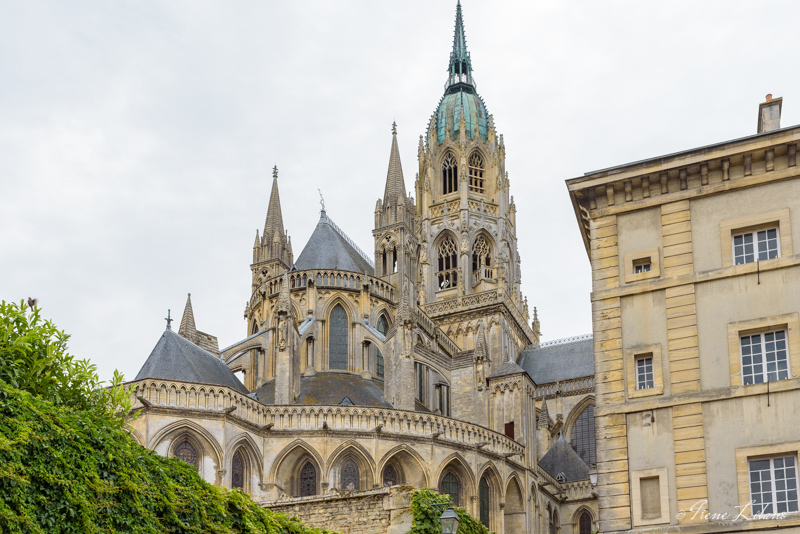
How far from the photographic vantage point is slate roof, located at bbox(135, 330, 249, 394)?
38.4 meters

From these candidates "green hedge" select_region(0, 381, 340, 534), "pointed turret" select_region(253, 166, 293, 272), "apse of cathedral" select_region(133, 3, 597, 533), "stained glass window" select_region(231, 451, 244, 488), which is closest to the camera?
"green hedge" select_region(0, 381, 340, 534)

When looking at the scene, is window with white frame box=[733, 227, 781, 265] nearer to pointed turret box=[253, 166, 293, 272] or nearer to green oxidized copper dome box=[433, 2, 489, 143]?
pointed turret box=[253, 166, 293, 272]

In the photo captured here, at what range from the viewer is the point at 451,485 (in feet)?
135

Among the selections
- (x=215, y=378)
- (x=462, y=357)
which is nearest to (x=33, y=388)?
(x=215, y=378)

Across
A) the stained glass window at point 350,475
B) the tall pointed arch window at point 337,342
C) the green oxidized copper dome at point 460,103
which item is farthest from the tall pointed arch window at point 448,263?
the stained glass window at point 350,475

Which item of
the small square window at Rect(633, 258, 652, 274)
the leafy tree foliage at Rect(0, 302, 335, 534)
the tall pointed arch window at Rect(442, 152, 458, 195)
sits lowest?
the leafy tree foliage at Rect(0, 302, 335, 534)

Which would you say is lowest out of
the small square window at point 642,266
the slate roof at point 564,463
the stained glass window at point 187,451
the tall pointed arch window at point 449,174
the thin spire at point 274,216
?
the stained glass window at point 187,451

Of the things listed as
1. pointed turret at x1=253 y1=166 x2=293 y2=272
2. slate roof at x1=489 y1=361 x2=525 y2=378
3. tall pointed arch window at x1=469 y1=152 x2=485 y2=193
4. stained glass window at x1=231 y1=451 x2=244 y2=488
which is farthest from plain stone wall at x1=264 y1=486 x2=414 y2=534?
tall pointed arch window at x1=469 y1=152 x2=485 y2=193

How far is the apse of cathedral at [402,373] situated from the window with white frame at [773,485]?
9956 millimetres

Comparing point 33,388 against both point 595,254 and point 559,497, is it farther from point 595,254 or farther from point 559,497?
point 559,497

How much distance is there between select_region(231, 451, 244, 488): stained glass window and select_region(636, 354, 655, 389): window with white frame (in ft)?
61.1

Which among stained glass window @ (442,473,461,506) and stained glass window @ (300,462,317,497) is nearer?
stained glass window @ (300,462,317,497)

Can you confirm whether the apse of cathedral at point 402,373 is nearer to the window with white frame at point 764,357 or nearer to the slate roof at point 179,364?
the slate roof at point 179,364

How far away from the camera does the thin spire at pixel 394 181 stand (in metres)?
56.2
